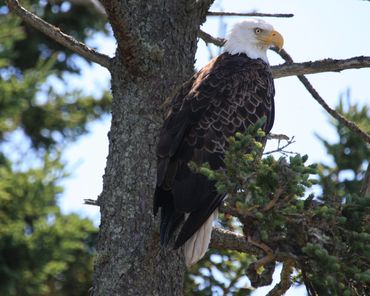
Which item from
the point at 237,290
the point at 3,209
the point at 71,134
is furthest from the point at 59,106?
the point at 237,290

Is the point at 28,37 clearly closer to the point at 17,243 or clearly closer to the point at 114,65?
the point at 17,243

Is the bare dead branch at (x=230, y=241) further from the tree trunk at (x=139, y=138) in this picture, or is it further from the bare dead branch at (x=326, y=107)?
the bare dead branch at (x=326, y=107)

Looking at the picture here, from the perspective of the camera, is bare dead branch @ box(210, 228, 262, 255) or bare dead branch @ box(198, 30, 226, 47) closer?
bare dead branch @ box(210, 228, 262, 255)

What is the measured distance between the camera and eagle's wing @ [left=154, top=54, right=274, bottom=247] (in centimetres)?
584

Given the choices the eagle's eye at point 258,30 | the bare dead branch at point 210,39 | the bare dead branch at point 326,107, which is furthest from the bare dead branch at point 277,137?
the eagle's eye at point 258,30

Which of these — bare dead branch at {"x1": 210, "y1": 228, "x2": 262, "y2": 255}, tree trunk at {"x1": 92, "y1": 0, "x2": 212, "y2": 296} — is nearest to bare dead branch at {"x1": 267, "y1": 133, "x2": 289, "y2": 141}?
tree trunk at {"x1": 92, "y1": 0, "x2": 212, "y2": 296}

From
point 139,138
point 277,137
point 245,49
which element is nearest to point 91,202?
point 139,138

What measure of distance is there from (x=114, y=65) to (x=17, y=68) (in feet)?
23.8

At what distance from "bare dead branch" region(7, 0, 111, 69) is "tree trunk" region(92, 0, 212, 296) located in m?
0.11

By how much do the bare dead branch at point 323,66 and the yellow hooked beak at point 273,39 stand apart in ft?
2.86

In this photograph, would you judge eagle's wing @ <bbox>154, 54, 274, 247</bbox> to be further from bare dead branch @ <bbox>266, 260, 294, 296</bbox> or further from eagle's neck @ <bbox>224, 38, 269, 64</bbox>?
bare dead branch @ <bbox>266, 260, 294, 296</bbox>

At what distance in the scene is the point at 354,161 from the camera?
887 cm

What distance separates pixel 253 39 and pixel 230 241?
230 cm

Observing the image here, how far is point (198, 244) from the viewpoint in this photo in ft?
19.3
